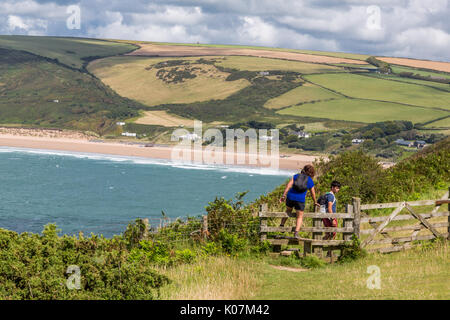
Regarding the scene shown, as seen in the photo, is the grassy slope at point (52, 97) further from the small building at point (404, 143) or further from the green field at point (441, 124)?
the green field at point (441, 124)

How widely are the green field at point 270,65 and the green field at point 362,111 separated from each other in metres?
29.2

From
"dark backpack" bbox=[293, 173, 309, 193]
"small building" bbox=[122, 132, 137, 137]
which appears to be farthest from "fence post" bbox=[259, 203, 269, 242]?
"small building" bbox=[122, 132, 137, 137]

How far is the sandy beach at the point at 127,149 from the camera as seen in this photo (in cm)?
8712

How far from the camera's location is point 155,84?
158750mm

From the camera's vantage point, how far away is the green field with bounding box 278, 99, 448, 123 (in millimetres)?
114750

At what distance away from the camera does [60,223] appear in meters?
36.0

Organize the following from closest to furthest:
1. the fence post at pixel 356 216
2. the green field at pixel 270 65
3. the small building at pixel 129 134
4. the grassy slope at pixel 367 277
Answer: the grassy slope at pixel 367 277, the fence post at pixel 356 216, the small building at pixel 129 134, the green field at pixel 270 65

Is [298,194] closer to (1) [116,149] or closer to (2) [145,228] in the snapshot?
(2) [145,228]

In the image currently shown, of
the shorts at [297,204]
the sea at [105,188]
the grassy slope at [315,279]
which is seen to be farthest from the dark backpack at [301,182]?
the sea at [105,188]

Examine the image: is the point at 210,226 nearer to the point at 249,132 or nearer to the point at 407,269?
the point at 407,269

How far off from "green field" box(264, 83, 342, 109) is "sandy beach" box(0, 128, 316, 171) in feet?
127

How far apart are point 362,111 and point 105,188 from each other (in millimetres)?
81108

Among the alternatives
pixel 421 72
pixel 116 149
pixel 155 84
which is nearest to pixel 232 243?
pixel 116 149

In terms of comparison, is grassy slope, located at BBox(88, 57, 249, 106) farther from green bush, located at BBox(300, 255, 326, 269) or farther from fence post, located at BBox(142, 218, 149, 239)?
green bush, located at BBox(300, 255, 326, 269)
